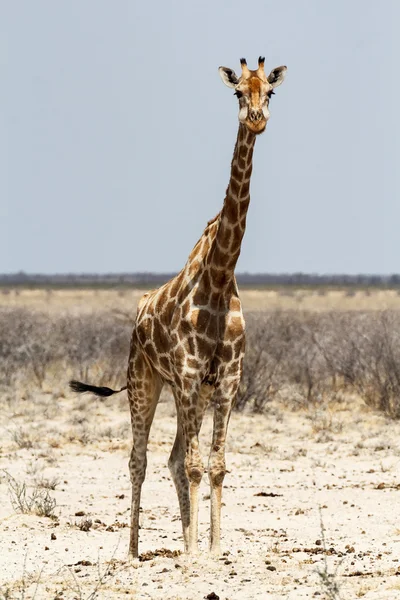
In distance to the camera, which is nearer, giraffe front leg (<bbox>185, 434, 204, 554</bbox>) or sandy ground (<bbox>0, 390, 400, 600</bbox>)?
sandy ground (<bbox>0, 390, 400, 600</bbox>)

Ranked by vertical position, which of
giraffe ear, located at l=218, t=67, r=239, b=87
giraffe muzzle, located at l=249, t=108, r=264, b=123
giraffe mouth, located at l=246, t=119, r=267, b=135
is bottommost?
giraffe mouth, located at l=246, t=119, r=267, b=135

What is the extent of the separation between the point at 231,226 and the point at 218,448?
1542mm

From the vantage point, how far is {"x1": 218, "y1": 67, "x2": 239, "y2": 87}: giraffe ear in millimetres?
8008

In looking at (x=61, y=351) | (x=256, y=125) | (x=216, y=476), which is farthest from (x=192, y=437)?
(x=61, y=351)

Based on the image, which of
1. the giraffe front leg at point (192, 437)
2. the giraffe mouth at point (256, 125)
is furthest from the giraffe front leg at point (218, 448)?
the giraffe mouth at point (256, 125)

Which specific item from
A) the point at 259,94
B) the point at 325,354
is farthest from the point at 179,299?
the point at 325,354

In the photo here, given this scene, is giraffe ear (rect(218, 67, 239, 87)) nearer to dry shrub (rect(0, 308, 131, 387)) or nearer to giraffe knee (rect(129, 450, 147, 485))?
giraffe knee (rect(129, 450, 147, 485))

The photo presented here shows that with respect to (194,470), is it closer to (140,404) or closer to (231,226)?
(140,404)

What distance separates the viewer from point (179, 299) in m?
8.52

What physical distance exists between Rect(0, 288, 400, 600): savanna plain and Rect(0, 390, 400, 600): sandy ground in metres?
0.02

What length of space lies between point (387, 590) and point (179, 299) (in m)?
2.62

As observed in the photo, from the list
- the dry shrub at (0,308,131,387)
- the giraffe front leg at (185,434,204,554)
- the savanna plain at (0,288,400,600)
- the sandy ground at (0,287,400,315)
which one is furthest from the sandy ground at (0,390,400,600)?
the sandy ground at (0,287,400,315)

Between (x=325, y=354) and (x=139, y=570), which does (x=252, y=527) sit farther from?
(x=325, y=354)

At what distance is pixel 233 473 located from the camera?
13.4 m
